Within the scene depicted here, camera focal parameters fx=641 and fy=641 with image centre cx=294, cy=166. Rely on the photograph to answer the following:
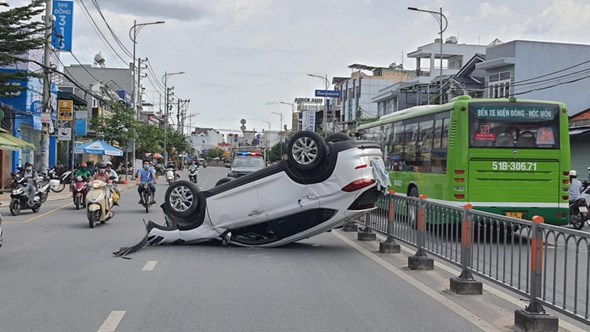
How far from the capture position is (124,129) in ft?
154

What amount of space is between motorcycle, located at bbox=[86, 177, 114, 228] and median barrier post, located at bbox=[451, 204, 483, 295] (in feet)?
33.4

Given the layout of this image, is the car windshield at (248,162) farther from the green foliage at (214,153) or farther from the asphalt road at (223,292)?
the green foliage at (214,153)

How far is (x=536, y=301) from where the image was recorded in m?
6.66

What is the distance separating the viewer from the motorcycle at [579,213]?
1756 centimetres

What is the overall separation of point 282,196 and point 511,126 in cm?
584

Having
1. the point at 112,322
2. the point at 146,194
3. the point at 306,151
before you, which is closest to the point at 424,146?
the point at 306,151

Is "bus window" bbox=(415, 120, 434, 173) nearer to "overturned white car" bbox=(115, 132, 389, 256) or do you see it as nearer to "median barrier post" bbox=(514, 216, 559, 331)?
"overturned white car" bbox=(115, 132, 389, 256)

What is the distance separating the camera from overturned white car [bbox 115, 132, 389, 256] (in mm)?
11664

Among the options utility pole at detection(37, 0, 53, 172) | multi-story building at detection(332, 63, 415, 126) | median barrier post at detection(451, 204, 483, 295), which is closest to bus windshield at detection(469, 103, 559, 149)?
median barrier post at detection(451, 204, 483, 295)

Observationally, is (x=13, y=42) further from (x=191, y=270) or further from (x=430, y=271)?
(x=430, y=271)

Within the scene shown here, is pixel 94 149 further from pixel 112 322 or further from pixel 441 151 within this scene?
pixel 112 322

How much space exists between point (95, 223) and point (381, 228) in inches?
296

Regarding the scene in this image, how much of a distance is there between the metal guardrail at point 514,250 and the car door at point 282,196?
1837mm

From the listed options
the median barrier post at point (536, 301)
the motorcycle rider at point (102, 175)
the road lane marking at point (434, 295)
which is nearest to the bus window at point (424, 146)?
the road lane marking at point (434, 295)
